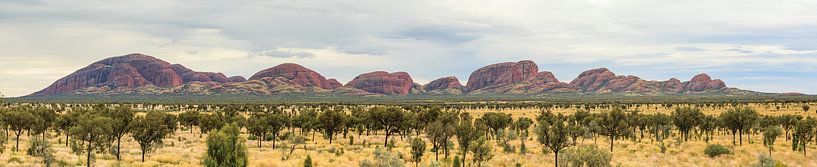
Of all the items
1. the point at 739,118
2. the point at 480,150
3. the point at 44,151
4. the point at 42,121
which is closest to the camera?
the point at 44,151

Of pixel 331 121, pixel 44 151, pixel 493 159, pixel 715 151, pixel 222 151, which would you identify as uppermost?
pixel 331 121

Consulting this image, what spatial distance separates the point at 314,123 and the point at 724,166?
1819 inches

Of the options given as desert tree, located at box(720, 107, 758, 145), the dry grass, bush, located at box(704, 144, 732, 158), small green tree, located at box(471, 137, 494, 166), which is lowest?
the dry grass

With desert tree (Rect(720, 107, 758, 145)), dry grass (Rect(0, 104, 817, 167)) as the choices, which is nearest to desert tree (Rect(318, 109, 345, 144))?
dry grass (Rect(0, 104, 817, 167))

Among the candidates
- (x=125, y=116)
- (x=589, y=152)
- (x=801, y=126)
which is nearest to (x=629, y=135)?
(x=801, y=126)

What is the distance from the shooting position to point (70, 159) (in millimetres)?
41469

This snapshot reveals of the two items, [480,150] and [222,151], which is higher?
[222,151]

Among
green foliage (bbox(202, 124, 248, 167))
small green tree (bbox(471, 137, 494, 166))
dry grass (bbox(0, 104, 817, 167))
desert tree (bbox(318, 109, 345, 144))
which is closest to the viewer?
green foliage (bbox(202, 124, 248, 167))

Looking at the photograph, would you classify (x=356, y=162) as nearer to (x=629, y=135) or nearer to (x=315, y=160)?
(x=315, y=160)

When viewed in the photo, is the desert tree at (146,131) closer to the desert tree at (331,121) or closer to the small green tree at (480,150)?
the small green tree at (480,150)

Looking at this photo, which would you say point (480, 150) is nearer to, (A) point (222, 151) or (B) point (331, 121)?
(A) point (222, 151)

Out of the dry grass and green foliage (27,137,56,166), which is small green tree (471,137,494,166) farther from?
green foliage (27,137,56,166)

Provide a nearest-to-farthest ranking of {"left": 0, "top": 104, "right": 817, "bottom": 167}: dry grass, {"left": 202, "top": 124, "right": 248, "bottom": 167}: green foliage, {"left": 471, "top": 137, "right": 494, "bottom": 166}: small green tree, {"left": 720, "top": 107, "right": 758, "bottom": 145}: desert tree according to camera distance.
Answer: {"left": 202, "top": 124, "right": 248, "bottom": 167}: green foliage < {"left": 471, "top": 137, "right": 494, "bottom": 166}: small green tree < {"left": 0, "top": 104, "right": 817, "bottom": 167}: dry grass < {"left": 720, "top": 107, "right": 758, "bottom": 145}: desert tree

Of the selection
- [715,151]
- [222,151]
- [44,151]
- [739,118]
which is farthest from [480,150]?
[739,118]
